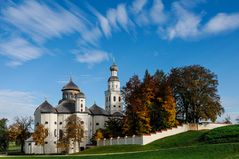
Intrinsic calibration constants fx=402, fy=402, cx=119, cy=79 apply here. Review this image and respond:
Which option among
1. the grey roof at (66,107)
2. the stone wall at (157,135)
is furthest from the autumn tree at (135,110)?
the grey roof at (66,107)

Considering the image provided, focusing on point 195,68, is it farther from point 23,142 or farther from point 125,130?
point 23,142

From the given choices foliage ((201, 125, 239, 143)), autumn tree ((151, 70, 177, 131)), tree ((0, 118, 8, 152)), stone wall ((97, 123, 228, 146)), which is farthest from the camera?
tree ((0, 118, 8, 152))

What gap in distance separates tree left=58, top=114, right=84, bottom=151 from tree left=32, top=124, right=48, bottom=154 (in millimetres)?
3353

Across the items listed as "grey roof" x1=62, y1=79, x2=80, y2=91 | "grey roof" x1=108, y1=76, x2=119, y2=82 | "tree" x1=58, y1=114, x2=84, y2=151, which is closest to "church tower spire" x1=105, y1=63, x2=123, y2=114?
"grey roof" x1=108, y1=76, x2=119, y2=82

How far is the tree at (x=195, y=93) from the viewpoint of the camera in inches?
2451

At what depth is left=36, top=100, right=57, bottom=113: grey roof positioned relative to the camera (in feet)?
266

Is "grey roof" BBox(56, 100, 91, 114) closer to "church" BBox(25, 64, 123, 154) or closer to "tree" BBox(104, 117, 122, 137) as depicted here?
"church" BBox(25, 64, 123, 154)

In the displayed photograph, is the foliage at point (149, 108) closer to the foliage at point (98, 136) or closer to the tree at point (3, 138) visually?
the foliage at point (98, 136)

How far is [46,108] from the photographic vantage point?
8169 centimetres

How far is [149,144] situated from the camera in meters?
52.5

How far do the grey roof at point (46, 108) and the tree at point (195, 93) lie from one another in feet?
91.7

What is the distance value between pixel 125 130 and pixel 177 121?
326 inches

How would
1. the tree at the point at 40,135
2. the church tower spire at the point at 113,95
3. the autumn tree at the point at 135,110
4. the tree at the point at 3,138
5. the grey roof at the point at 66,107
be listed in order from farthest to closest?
1. the church tower spire at the point at 113,95
2. the tree at the point at 3,138
3. the grey roof at the point at 66,107
4. the tree at the point at 40,135
5. the autumn tree at the point at 135,110

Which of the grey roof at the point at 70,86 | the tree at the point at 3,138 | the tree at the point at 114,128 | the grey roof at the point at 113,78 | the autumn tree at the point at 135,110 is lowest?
the tree at the point at 3,138
